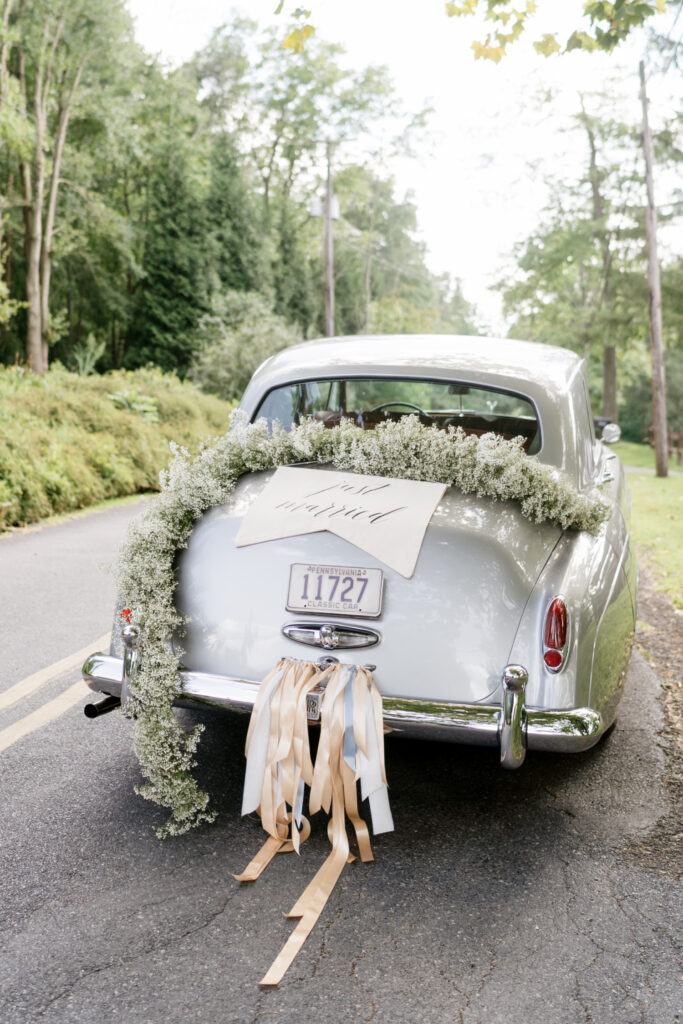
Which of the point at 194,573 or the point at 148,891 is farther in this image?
the point at 194,573

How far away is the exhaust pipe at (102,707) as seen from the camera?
330 cm

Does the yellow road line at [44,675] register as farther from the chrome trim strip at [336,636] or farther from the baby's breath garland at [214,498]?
the chrome trim strip at [336,636]

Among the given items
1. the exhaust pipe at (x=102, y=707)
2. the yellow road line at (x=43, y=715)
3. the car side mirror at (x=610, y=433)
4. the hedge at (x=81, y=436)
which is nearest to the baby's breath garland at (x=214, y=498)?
the exhaust pipe at (x=102, y=707)

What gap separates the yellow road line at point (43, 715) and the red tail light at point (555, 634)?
234 centimetres

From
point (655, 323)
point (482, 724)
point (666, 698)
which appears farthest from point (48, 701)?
point (655, 323)

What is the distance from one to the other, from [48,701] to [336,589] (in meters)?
2.05

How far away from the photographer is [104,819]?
3.26 m

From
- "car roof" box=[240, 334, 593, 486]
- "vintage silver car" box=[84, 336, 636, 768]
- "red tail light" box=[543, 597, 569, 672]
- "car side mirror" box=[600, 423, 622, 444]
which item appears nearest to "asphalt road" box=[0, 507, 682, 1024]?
"vintage silver car" box=[84, 336, 636, 768]

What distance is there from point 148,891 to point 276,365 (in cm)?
277

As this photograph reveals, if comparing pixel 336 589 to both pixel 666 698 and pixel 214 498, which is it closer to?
pixel 214 498

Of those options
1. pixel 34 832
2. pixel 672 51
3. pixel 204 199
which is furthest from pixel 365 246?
pixel 34 832

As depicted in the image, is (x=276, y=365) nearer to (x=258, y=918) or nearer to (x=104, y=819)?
(x=104, y=819)

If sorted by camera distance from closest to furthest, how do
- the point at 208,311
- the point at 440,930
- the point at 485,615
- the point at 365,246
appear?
the point at 440,930
the point at 485,615
the point at 208,311
the point at 365,246

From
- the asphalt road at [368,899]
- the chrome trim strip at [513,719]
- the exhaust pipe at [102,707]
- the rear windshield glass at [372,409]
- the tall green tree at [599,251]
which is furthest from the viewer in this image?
the tall green tree at [599,251]
